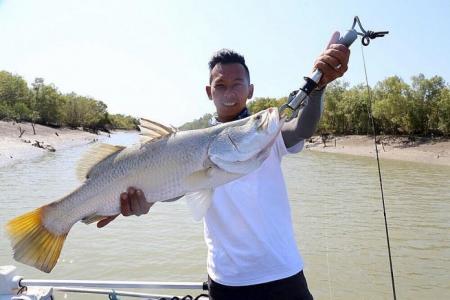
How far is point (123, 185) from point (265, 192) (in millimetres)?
899

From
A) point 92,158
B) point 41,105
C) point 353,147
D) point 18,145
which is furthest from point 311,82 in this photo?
point 41,105

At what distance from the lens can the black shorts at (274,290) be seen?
2.76m

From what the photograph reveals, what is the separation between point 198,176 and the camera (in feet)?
8.50

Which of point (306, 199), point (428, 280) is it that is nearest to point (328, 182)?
point (306, 199)

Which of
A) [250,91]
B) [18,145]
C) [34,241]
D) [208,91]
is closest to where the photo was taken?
[34,241]

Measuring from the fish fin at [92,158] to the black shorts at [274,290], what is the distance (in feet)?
3.83

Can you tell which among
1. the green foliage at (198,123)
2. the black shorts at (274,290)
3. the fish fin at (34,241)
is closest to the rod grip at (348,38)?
the green foliage at (198,123)

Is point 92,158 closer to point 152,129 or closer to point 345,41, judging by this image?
point 152,129

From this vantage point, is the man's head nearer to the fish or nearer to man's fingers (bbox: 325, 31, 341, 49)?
the fish

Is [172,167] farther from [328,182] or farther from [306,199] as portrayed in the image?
[328,182]

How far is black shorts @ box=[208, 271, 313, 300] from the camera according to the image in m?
2.76

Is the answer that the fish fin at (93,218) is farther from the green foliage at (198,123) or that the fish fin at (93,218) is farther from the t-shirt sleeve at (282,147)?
the t-shirt sleeve at (282,147)

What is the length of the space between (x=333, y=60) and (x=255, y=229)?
3.73 ft

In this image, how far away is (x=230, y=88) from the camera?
3074 mm
